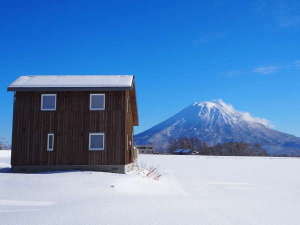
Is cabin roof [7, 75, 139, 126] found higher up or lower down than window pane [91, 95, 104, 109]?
higher up

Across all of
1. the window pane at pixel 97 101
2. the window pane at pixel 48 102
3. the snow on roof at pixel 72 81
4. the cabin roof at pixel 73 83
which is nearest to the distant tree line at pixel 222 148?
the snow on roof at pixel 72 81

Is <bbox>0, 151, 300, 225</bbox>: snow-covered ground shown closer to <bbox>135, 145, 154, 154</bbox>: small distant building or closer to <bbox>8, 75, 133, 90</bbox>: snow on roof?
<bbox>8, 75, 133, 90</bbox>: snow on roof

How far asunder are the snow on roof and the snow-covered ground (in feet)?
19.0

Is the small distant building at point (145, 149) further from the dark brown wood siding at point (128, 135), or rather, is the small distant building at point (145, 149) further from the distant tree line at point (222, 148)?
the dark brown wood siding at point (128, 135)

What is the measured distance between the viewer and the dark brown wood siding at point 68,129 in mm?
24500

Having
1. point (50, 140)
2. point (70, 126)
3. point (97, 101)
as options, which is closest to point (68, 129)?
point (70, 126)

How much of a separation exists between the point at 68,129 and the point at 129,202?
11499 millimetres

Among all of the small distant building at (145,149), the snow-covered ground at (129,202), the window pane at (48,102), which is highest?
the window pane at (48,102)

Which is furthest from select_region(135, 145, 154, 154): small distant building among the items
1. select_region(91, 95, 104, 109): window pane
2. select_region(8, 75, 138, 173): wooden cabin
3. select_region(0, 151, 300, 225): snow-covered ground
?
select_region(0, 151, 300, 225): snow-covered ground

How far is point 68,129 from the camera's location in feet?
81.3

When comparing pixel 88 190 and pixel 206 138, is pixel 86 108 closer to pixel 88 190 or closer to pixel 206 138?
pixel 88 190

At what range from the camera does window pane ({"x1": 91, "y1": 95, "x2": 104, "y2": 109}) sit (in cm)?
2498

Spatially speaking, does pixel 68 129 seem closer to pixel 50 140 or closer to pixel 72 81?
pixel 50 140

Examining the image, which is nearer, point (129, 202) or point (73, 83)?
point (129, 202)
